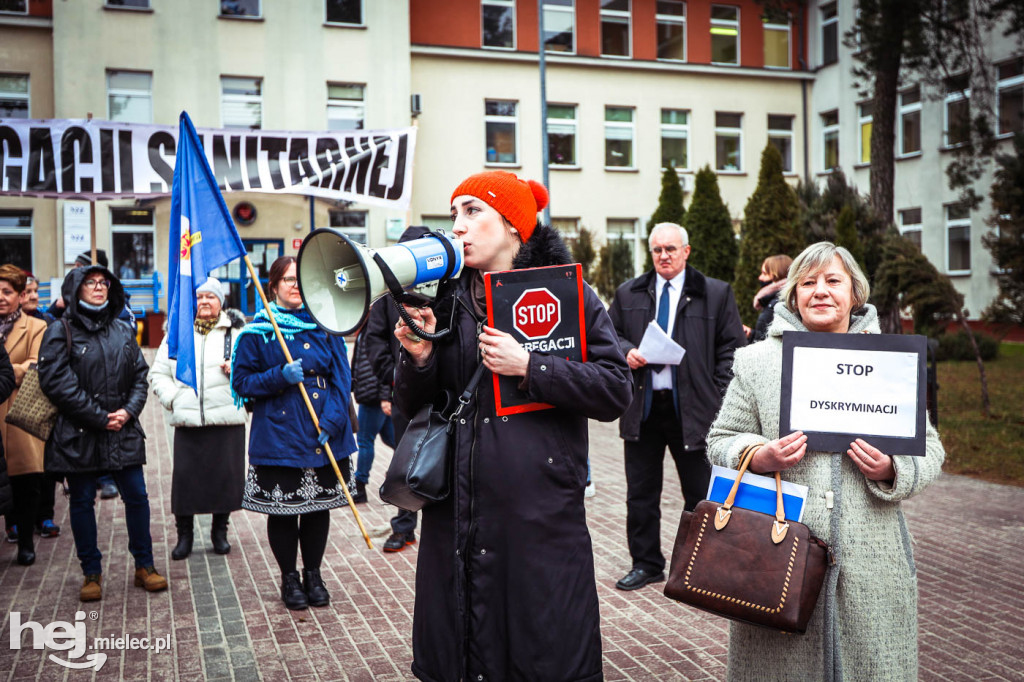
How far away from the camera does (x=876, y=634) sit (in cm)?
273

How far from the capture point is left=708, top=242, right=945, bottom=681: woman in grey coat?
273cm

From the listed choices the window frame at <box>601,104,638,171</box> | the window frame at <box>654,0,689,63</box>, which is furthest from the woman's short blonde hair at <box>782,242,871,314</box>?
the window frame at <box>654,0,689,63</box>

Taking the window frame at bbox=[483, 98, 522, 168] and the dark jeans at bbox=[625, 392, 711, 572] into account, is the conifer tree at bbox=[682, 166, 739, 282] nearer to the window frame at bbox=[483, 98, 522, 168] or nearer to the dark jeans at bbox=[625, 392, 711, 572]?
the window frame at bbox=[483, 98, 522, 168]

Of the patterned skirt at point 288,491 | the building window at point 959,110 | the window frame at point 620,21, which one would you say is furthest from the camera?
the window frame at point 620,21

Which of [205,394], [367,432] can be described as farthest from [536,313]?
[367,432]

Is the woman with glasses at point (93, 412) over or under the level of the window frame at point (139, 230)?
under

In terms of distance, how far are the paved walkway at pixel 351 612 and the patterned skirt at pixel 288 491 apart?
609mm

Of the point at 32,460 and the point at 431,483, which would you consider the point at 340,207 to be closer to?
the point at 32,460

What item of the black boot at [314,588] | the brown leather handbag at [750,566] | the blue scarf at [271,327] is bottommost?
the black boot at [314,588]

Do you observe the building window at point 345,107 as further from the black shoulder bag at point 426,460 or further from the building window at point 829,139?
the black shoulder bag at point 426,460

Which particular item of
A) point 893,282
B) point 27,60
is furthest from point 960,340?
point 27,60

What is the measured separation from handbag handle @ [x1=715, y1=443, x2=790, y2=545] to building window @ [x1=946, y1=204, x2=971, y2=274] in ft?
80.7

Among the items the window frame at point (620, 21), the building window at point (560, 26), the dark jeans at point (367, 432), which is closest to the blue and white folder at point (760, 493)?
the dark jeans at point (367, 432)

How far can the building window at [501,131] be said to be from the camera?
26828 mm
